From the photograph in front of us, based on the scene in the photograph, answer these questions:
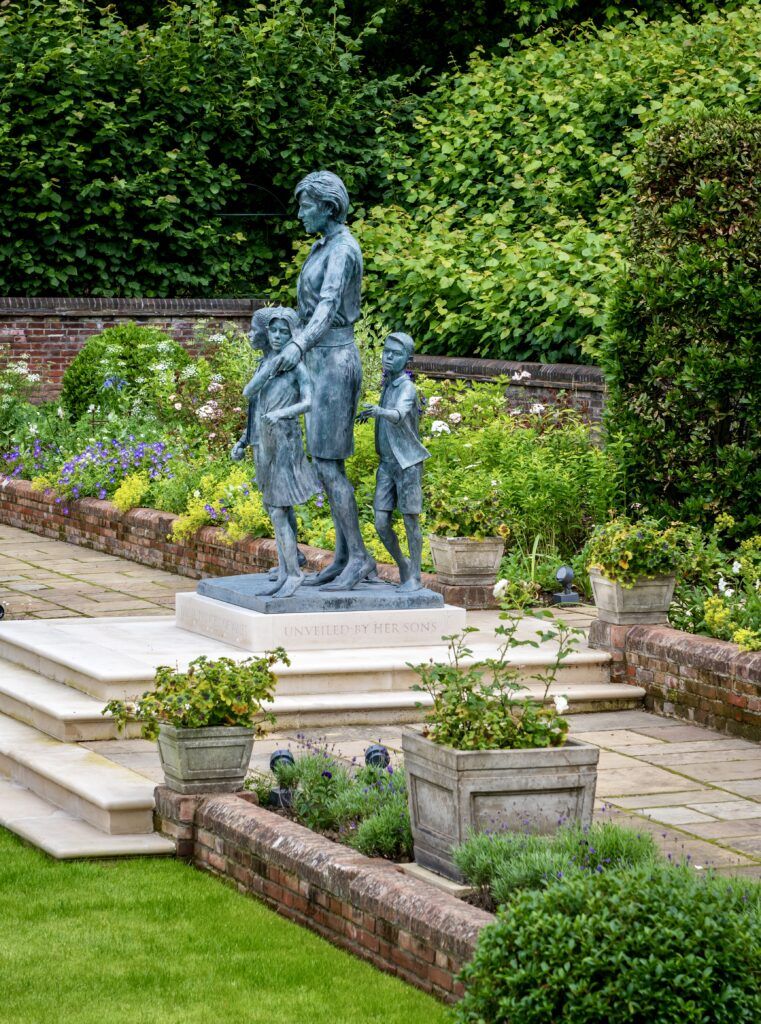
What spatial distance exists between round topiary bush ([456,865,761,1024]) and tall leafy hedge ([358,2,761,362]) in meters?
10.3

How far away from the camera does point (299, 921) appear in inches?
241

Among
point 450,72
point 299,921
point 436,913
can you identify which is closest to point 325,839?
point 299,921

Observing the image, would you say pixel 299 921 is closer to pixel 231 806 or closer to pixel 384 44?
pixel 231 806

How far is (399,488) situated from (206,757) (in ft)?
10.8

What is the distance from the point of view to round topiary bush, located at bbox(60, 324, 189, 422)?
18.0m

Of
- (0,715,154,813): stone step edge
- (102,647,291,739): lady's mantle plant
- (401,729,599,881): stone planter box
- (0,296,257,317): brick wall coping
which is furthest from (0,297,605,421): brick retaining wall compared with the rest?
Result: (401,729,599,881): stone planter box

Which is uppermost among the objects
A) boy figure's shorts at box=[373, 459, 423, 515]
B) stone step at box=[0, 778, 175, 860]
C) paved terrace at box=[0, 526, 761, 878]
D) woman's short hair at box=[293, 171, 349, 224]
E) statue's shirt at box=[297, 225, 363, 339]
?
woman's short hair at box=[293, 171, 349, 224]

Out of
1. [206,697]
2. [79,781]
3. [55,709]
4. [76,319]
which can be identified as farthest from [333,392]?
[76,319]

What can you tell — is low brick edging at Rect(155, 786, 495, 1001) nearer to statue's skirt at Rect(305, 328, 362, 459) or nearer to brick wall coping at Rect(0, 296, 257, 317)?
statue's skirt at Rect(305, 328, 362, 459)

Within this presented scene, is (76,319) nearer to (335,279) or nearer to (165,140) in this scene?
(165,140)

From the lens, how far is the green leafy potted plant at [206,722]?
22.1 ft

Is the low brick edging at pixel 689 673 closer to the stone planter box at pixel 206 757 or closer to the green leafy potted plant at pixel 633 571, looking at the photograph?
the green leafy potted plant at pixel 633 571

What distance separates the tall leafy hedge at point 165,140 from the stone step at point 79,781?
12.7 meters

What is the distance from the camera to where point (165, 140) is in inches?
840
